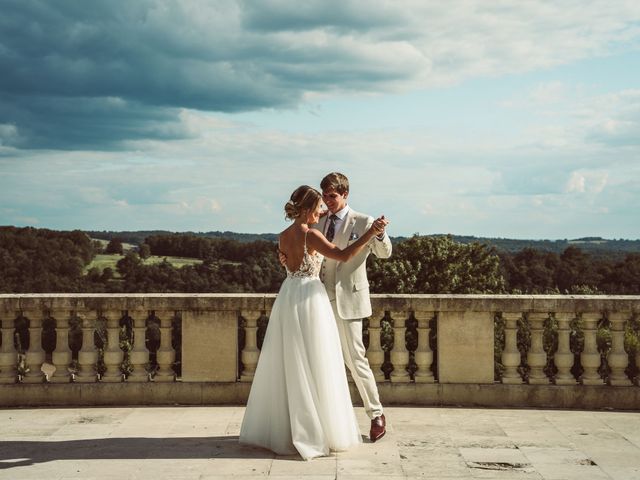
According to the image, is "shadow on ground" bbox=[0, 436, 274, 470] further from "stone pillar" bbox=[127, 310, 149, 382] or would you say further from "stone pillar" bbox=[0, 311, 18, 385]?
"stone pillar" bbox=[0, 311, 18, 385]

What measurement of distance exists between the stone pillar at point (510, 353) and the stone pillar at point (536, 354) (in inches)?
5.4

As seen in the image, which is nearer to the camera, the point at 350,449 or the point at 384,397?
the point at 350,449

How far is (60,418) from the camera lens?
298 inches

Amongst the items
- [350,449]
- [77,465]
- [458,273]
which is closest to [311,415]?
[350,449]

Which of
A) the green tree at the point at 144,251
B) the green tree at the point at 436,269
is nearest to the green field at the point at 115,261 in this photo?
the green tree at the point at 144,251

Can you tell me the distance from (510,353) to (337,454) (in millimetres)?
2627

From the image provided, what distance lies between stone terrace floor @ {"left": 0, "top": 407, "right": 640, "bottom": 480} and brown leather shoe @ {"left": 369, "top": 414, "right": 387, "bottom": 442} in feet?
Result: 0.32

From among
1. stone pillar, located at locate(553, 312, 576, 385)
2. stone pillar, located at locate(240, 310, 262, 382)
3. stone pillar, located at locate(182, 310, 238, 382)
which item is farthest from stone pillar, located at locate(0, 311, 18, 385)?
stone pillar, located at locate(553, 312, 576, 385)

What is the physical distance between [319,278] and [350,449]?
1.42 meters

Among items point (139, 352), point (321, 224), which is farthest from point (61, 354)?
point (321, 224)

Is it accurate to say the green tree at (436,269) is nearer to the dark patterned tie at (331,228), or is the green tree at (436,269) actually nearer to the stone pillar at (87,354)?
the stone pillar at (87,354)

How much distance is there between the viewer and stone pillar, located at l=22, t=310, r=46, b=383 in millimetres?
8117

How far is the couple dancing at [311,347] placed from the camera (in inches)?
246

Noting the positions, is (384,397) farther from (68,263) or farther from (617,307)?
(68,263)
